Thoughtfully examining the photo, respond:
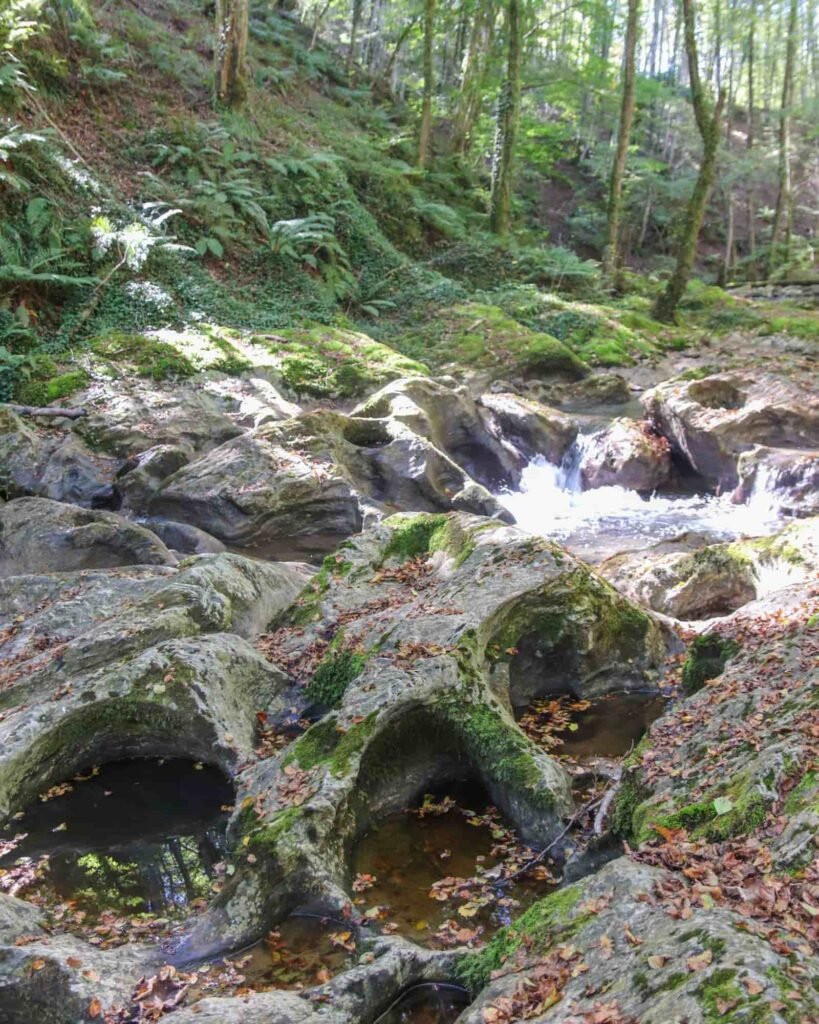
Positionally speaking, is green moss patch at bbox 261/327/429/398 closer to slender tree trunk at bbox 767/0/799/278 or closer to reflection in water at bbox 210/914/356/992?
reflection in water at bbox 210/914/356/992

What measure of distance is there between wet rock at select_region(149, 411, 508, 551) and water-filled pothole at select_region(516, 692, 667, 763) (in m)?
4.96

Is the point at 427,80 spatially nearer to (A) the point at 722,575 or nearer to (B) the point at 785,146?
(B) the point at 785,146

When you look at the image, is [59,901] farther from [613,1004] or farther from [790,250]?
[790,250]

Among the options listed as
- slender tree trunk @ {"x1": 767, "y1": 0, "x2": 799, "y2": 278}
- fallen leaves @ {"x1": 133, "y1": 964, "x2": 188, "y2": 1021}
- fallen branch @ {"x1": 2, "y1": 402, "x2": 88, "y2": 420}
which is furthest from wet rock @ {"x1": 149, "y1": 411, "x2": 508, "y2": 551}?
slender tree trunk @ {"x1": 767, "y1": 0, "x2": 799, "y2": 278}

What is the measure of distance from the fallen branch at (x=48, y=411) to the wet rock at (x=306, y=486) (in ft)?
8.42

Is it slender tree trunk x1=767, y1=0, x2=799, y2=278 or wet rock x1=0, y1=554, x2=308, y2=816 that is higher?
slender tree trunk x1=767, y1=0, x2=799, y2=278

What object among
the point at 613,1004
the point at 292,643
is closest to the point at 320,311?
the point at 292,643

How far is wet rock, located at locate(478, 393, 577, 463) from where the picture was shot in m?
15.5

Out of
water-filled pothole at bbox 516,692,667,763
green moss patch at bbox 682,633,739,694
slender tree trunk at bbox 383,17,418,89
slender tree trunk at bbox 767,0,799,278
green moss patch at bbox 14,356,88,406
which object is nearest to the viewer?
green moss patch at bbox 682,633,739,694

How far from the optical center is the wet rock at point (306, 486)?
11312mm

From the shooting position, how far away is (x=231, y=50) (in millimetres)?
22250

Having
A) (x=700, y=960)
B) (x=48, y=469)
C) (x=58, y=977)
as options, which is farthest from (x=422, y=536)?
(x=48, y=469)

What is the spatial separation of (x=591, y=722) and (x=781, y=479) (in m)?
8.40

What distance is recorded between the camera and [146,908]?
4.75 meters
